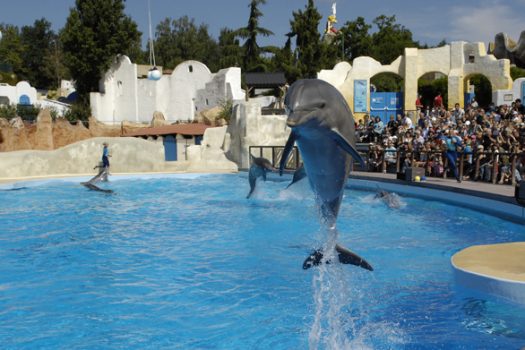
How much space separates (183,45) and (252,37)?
25.0 m

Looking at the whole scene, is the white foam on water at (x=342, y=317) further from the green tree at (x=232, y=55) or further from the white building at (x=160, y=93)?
the green tree at (x=232, y=55)

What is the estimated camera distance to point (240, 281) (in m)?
7.00

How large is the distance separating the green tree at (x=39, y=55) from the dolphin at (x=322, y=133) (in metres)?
60.3

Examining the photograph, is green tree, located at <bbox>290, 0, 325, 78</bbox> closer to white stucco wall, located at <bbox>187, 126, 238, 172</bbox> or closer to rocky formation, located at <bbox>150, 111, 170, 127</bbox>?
rocky formation, located at <bbox>150, 111, 170, 127</bbox>

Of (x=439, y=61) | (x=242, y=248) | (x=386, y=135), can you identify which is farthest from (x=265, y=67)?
Result: (x=242, y=248)

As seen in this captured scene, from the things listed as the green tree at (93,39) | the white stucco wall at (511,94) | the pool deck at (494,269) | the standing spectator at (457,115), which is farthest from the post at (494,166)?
the green tree at (93,39)

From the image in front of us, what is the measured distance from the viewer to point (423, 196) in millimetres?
12438

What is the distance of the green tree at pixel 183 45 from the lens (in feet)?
213

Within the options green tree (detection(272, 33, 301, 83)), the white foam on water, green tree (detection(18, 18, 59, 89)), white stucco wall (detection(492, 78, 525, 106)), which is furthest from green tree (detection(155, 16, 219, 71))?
the white foam on water

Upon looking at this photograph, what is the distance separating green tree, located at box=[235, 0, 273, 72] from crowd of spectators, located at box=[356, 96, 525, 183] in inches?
1051

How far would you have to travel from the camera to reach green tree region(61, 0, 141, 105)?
1414 inches

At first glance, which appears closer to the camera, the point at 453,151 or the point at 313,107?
the point at 313,107

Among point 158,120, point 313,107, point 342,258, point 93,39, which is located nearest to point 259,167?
point 342,258

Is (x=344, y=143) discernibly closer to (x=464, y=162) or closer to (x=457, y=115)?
(x=464, y=162)
